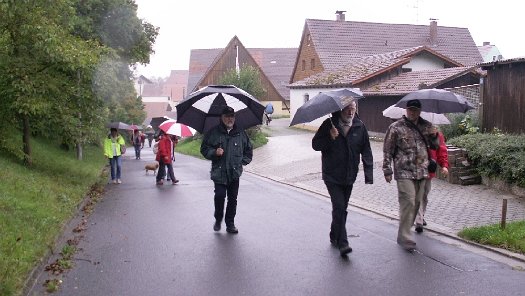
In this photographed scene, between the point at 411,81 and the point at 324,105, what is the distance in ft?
74.7

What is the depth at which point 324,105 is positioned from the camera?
6.57 m

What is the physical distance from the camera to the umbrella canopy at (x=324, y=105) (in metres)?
6.50

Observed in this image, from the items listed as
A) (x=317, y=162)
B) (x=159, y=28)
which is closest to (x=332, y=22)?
(x=159, y=28)

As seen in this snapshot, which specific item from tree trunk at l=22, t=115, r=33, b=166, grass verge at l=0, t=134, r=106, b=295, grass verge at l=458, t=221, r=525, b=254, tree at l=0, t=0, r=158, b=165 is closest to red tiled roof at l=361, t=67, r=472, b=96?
tree at l=0, t=0, r=158, b=165

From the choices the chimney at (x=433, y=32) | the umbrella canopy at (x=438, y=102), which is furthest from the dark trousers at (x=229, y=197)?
the chimney at (x=433, y=32)

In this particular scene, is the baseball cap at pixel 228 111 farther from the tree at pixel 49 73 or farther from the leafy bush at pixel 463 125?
the leafy bush at pixel 463 125

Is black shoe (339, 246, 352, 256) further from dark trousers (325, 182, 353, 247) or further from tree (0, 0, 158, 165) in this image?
tree (0, 0, 158, 165)

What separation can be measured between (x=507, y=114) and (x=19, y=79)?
11974mm

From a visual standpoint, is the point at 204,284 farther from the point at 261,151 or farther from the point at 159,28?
the point at 159,28

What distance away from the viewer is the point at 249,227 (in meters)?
8.84

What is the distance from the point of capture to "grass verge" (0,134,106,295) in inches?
234

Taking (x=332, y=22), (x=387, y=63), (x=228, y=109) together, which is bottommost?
(x=228, y=109)

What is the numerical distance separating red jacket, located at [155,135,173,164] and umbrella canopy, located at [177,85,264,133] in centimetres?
695

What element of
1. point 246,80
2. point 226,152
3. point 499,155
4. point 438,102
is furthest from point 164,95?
point 438,102
